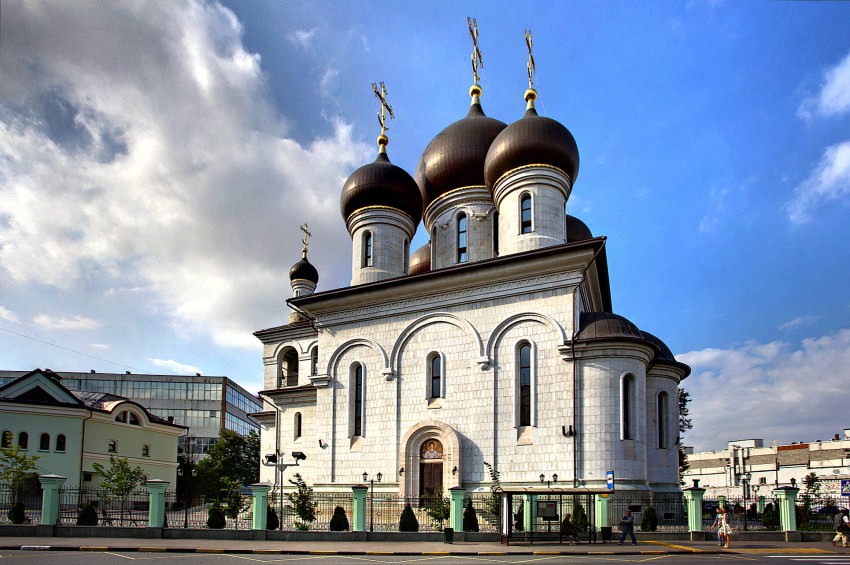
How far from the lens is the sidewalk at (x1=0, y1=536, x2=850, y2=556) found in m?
15.9

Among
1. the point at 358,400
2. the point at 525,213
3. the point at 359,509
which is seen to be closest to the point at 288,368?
the point at 358,400

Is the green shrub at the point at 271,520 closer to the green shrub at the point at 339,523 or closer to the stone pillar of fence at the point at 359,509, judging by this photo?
the green shrub at the point at 339,523

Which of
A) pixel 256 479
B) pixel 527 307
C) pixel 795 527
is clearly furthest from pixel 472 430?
pixel 256 479

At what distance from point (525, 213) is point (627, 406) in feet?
24.5

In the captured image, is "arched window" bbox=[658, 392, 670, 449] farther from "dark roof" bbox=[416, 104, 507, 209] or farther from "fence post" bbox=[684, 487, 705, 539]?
"dark roof" bbox=[416, 104, 507, 209]

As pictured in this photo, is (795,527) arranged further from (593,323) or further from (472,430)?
(472,430)

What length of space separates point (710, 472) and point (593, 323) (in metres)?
54.0

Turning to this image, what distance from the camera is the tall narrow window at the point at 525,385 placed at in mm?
22125

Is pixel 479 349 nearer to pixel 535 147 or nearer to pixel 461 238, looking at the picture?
pixel 461 238

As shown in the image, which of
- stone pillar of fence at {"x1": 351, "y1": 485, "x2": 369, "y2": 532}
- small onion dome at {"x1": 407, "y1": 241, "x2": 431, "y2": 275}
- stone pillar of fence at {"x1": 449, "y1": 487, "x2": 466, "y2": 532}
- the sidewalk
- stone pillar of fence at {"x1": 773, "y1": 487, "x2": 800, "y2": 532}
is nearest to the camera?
the sidewalk

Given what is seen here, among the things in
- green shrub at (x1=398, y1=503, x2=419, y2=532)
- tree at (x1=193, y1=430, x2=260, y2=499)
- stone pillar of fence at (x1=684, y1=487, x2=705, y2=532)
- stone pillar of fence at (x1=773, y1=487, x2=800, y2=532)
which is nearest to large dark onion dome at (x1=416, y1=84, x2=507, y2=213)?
green shrub at (x1=398, y1=503, x2=419, y2=532)

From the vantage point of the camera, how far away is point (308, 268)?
122ft

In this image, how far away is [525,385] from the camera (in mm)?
22344

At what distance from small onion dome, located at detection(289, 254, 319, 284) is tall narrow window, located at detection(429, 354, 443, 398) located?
574 inches
